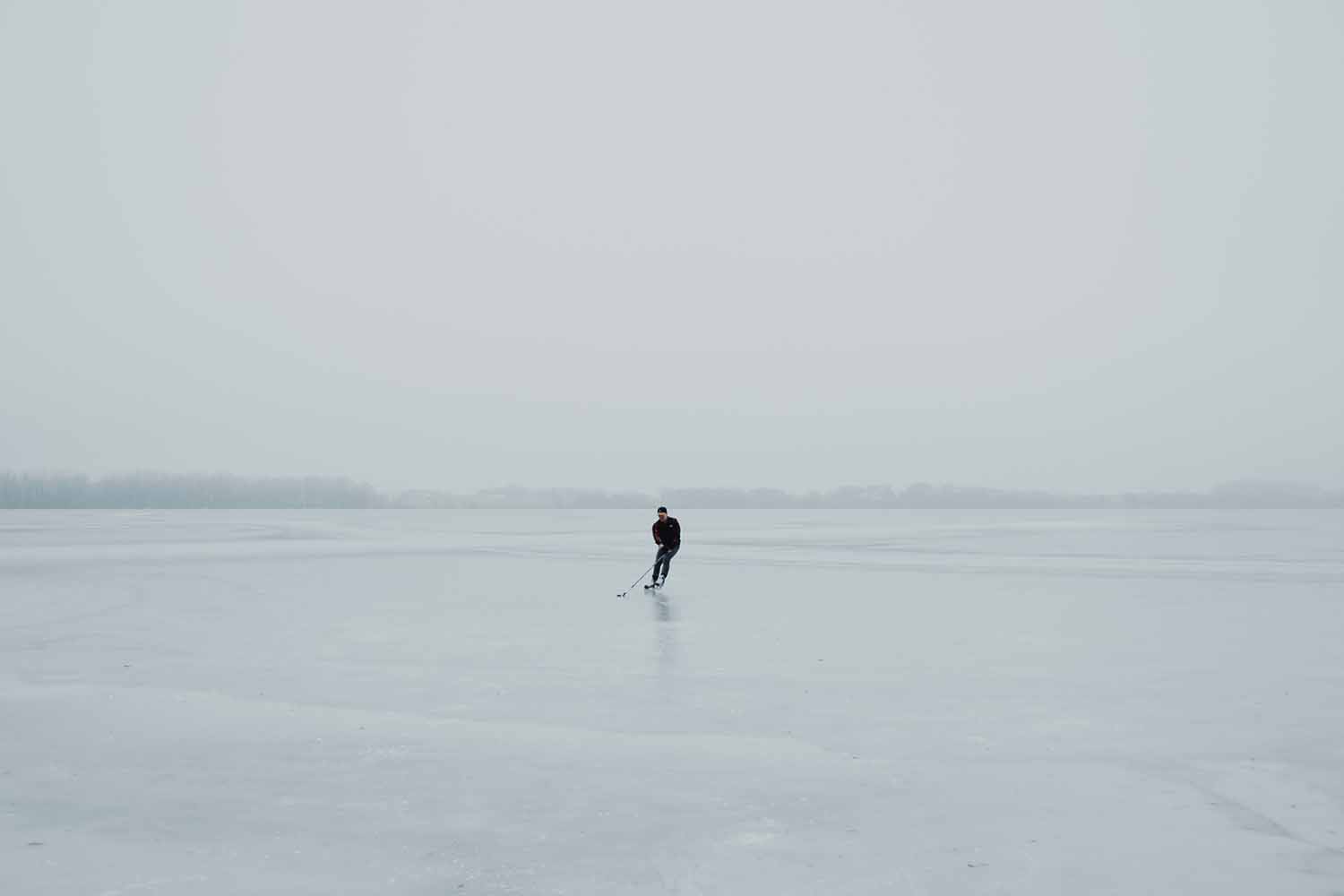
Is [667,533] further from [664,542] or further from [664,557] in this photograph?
[664,557]

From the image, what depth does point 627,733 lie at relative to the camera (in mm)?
10055

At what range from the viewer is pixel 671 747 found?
9492mm

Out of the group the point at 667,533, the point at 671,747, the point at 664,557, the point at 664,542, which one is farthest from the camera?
the point at 667,533

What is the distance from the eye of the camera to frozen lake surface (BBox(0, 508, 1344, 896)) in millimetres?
6398

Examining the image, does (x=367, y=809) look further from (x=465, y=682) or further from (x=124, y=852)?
(x=465, y=682)

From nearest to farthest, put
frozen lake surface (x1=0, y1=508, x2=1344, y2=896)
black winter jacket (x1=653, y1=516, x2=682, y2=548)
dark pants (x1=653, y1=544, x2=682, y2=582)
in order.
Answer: frozen lake surface (x1=0, y1=508, x2=1344, y2=896) < dark pants (x1=653, y1=544, x2=682, y2=582) < black winter jacket (x1=653, y1=516, x2=682, y2=548)

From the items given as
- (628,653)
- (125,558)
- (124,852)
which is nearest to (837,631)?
(628,653)

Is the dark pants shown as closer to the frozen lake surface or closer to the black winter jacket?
the black winter jacket

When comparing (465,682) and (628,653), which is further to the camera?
(628,653)

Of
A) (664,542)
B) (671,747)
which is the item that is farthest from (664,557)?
(671,747)

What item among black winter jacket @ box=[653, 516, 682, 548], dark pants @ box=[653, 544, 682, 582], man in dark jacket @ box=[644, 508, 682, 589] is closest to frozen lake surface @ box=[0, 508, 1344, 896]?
dark pants @ box=[653, 544, 682, 582]

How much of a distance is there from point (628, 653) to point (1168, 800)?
8482 millimetres

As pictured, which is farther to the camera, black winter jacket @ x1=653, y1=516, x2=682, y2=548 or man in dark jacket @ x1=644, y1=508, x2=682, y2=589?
black winter jacket @ x1=653, y1=516, x2=682, y2=548

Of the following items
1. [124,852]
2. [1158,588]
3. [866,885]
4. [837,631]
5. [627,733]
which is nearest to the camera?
[866,885]
